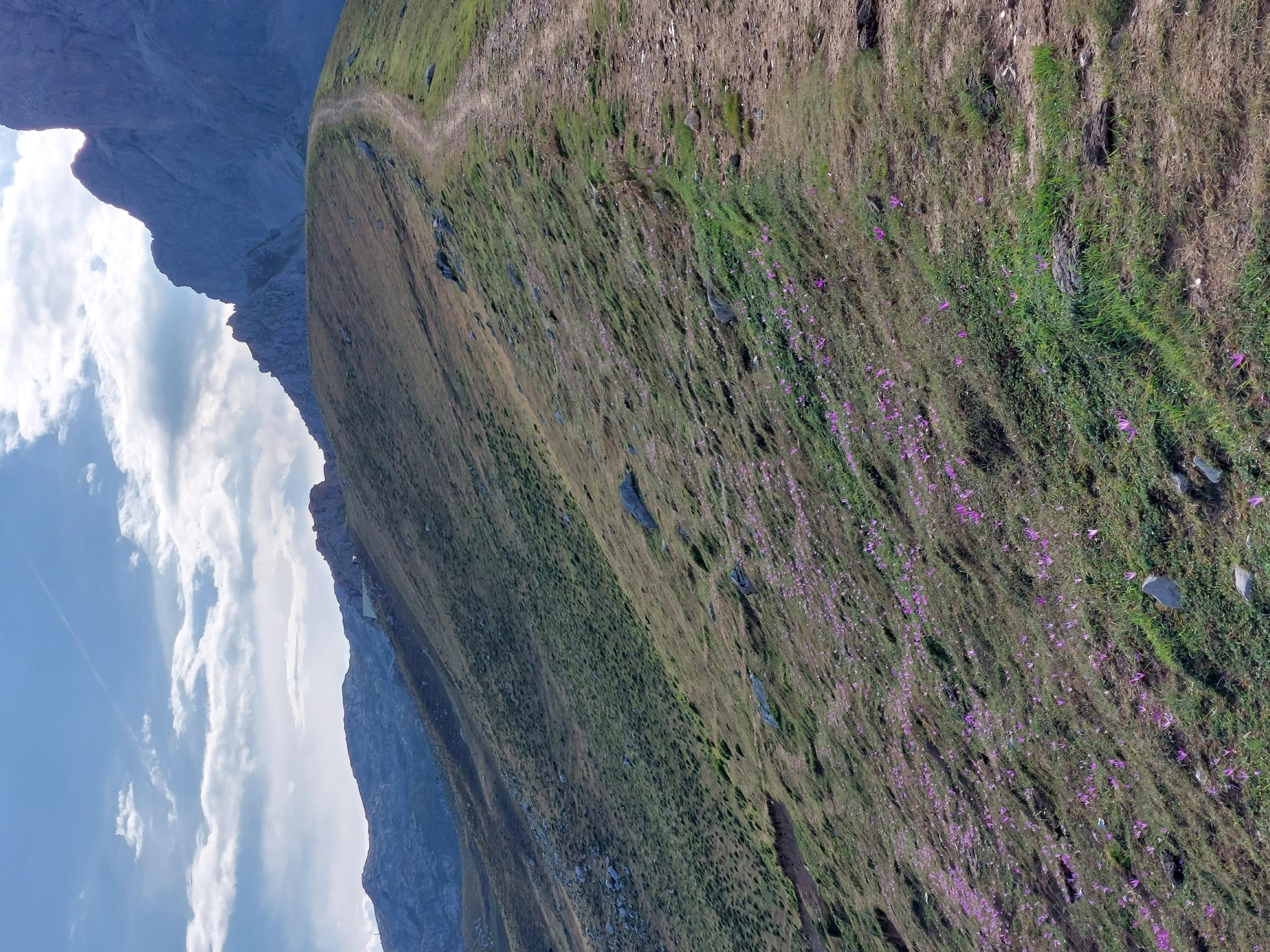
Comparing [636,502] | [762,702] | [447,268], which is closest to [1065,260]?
[762,702]

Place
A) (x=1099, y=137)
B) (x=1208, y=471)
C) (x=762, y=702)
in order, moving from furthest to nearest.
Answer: (x=762, y=702) → (x=1208, y=471) → (x=1099, y=137)

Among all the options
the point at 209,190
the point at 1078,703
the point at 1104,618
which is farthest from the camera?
the point at 209,190

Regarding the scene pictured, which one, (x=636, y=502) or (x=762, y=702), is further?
(x=636, y=502)

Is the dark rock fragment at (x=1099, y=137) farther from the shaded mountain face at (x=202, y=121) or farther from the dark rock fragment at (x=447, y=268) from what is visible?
the shaded mountain face at (x=202, y=121)

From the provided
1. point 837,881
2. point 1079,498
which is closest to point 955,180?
point 1079,498

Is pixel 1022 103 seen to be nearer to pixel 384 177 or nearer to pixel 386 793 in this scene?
pixel 384 177

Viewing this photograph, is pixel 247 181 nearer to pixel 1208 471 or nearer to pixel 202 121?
pixel 202 121

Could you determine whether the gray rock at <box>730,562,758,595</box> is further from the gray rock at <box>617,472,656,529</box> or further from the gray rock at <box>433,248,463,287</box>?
the gray rock at <box>433,248,463,287</box>
